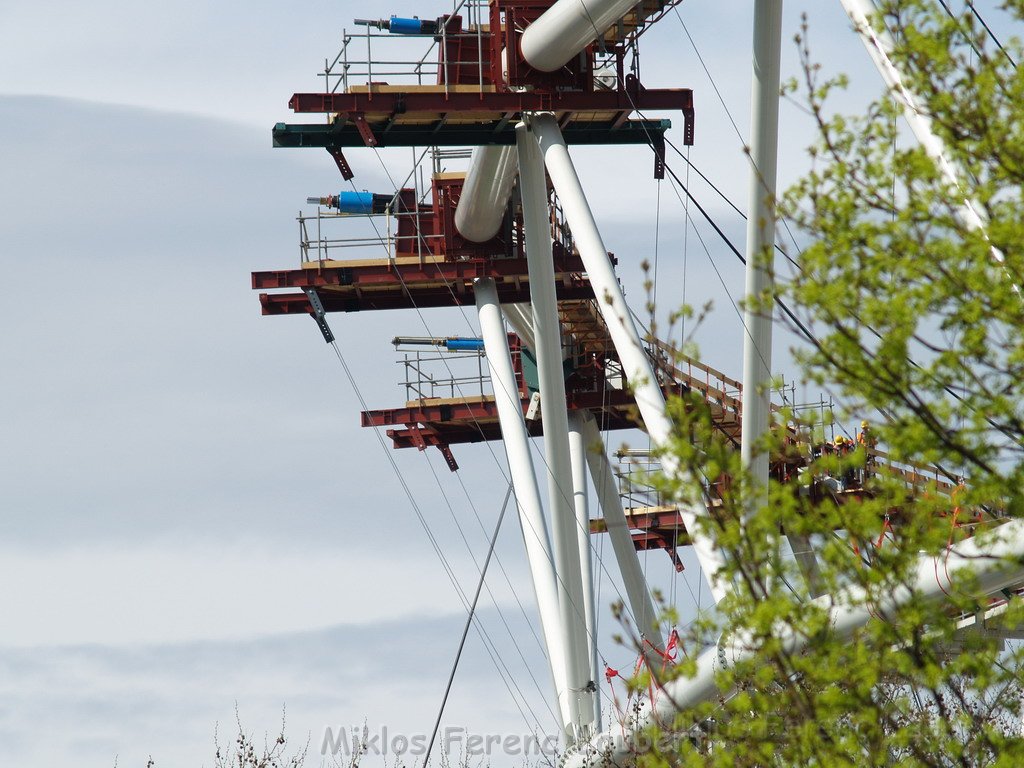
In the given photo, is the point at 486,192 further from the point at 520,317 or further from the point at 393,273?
the point at 520,317

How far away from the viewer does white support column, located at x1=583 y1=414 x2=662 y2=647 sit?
28.6 metres

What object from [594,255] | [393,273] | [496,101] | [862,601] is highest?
[393,273]

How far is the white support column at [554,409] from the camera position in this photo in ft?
68.5

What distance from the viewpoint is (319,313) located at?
25.6 metres

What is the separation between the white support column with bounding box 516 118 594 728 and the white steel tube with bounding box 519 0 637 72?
3.69 ft

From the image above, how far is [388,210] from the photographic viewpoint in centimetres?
2641

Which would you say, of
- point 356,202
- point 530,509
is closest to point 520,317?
point 356,202

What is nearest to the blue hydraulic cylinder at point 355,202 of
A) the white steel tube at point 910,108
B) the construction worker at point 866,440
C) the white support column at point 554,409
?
the white support column at point 554,409

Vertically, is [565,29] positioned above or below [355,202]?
below

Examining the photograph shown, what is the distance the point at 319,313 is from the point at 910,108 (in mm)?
17650

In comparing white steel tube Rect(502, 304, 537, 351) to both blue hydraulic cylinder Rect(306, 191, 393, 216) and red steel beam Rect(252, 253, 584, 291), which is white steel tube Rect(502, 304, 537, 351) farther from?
blue hydraulic cylinder Rect(306, 191, 393, 216)

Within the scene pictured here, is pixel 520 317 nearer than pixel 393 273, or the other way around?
pixel 393 273

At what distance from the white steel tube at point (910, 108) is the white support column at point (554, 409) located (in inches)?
295

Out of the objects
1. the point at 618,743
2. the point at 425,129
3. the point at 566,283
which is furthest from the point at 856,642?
the point at 566,283
